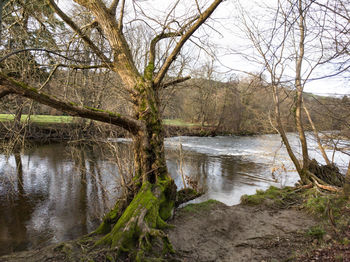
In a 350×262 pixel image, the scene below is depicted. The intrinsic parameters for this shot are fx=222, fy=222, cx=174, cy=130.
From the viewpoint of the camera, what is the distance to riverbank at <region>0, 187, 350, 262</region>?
3.72 meters

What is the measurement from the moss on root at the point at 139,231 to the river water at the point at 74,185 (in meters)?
1.44

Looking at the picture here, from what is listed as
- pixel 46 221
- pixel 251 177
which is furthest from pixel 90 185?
pixel 251 177

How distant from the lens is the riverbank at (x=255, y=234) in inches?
146

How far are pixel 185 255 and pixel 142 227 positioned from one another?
92 cm

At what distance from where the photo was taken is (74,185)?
31.9ft

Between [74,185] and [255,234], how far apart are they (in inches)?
310

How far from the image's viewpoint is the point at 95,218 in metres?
6.91

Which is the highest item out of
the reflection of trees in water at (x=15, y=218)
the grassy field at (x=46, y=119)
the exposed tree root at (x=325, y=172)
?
the grassy field at (x=46, y=119)

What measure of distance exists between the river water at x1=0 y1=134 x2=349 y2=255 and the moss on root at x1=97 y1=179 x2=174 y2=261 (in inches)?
56.6

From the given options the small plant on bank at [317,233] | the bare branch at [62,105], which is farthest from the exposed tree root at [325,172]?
the bare branch at [62,105]

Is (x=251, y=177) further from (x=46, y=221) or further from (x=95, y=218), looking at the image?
(x=46, y=221)

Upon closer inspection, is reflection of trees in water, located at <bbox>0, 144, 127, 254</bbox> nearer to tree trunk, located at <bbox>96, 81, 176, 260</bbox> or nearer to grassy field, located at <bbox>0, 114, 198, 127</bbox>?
tree trunk, located at <bbox>96, 81, 176, 260</bbox>

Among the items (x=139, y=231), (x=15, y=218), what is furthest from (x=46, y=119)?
(x=139, y=231)

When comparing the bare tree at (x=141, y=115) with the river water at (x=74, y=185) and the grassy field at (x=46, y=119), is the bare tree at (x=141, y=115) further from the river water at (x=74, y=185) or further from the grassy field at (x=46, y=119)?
the grassy field at (x=46, y=119)
